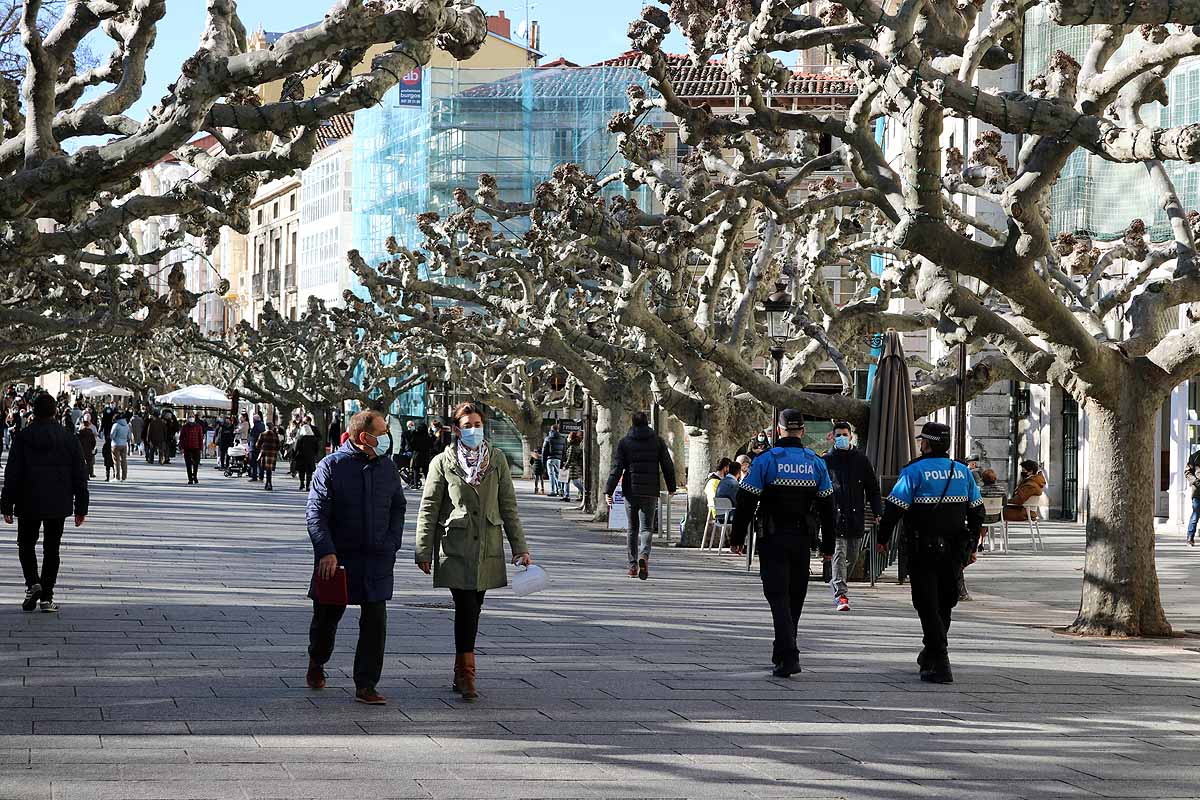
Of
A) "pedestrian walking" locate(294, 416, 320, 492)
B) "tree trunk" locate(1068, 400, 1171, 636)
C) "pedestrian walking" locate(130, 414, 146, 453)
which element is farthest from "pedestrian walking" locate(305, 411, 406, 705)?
"pedestrian walking" locate(130, 414, 146, 453)

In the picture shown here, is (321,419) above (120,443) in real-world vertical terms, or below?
above

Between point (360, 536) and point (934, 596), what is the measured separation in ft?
11.7

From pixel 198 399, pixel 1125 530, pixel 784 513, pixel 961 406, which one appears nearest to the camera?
pixel 784 513

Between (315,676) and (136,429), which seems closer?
(315,676)

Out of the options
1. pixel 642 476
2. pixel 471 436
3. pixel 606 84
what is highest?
pixel 606 84

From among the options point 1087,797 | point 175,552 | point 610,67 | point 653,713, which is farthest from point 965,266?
point 610,67

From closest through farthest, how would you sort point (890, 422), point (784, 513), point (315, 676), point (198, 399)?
point (315, 676)
point (784, 513)
point (890, 422)
point (198, 399)

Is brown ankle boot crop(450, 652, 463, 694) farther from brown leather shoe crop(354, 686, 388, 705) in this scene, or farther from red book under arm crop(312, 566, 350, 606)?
red book under arm crop(312, 566, 350, 606)

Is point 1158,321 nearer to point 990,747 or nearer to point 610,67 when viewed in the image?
point 990,747

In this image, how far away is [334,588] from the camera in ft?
30.2

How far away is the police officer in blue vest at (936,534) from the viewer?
35.0ft

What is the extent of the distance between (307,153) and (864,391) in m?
48.7

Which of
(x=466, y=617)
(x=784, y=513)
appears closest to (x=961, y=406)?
(x=784, y=513)

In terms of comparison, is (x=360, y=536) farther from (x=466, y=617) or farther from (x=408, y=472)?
(x=408, y=472)
